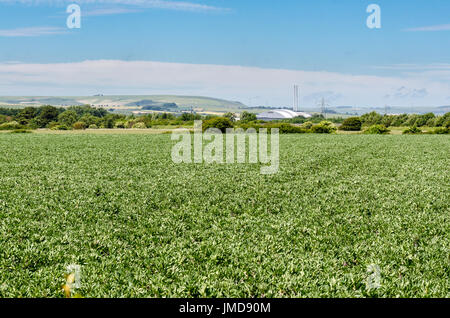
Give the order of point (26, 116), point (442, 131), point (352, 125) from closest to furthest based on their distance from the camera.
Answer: point (442, 131) → point (352, 125) → point (26, 116)

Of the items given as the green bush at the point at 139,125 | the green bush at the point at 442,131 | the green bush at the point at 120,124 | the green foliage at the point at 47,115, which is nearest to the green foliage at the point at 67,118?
the green foliage at the point at 47,115

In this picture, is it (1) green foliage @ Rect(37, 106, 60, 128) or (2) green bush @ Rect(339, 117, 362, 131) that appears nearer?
(2) green bush @ Rect(339, 117, 362, 131)

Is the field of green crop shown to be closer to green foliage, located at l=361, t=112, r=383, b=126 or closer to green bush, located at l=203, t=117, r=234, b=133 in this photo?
green bush, located at l=203, t=117, r=234, b=133

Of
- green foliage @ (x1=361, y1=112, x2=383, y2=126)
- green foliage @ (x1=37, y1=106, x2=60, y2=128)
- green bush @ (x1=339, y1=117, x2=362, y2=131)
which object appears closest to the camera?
green bush @ (x1=339, y1=117, x2=362, y2=131)

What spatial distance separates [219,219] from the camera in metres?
13.6

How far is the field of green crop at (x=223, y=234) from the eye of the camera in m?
8.35

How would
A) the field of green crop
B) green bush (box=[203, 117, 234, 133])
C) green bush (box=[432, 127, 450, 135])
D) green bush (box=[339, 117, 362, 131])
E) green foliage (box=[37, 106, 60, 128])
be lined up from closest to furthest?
the field of green crop
green bush (box=[432, 127, 450, 135])
green bush (box=[203, 117, 234, 133])
green bush (box=[339, 117, 362, 131])
green foliage (box=[37, 106, 60, 128])

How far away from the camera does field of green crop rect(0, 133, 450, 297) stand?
8.35m

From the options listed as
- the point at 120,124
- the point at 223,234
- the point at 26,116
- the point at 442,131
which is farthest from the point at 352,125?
the point at 223,234

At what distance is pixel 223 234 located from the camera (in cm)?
1198

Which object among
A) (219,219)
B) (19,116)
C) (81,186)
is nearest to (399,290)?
(219,219)

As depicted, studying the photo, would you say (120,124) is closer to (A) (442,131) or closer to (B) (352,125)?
(B) (352,125)

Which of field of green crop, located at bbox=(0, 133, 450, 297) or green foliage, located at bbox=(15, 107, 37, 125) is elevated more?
green foliage, located at bbox=(15, 107, 37, 125)

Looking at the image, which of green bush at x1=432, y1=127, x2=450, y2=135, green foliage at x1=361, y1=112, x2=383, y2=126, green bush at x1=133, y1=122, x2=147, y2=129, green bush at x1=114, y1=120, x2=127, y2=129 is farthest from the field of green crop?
green foliage at x1=361, y1=112, x2=383, y2=126
